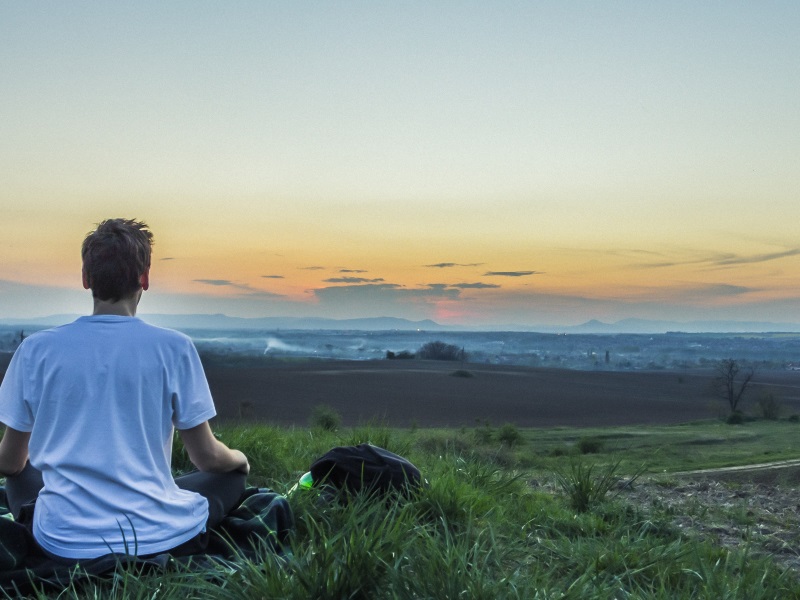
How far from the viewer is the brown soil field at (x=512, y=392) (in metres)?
39.4

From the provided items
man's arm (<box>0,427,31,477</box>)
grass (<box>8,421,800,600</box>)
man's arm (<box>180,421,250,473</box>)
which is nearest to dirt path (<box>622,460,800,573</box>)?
grass (<box>8,421,800,600</box>)

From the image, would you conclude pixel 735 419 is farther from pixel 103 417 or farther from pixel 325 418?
pixel 103 417

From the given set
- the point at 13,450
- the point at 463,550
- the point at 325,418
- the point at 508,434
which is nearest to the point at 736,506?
the point at 463,550

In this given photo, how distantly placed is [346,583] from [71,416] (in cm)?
118

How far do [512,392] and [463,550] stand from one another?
53591mm

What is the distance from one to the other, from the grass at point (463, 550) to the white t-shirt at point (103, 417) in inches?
8.7

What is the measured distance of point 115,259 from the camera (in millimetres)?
2787

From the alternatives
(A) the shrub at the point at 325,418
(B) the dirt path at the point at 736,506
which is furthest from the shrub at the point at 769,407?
(A) the shrub at the point at 325,418

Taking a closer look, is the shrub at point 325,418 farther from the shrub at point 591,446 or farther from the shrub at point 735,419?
the shrub at point 735,419

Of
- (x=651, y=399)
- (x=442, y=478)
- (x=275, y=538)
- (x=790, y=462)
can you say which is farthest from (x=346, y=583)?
(x=651, y=399)

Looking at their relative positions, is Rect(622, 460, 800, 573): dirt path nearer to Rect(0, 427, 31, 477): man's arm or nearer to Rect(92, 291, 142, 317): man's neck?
Rect(92, 291, 142, 317): man's neck

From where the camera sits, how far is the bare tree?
43197mm

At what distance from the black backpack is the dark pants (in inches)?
31.8

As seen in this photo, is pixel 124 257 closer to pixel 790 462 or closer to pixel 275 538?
pixel 275 538
